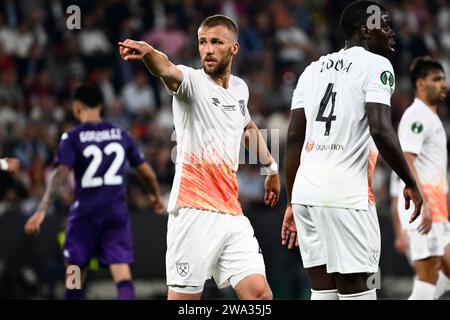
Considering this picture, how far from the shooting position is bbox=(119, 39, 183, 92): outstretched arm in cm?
597

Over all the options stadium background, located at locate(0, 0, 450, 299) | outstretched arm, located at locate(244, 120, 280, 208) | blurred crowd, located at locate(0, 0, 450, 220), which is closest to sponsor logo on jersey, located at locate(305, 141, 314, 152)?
outstretched arm, located at locate(244, 120, 280, 208)

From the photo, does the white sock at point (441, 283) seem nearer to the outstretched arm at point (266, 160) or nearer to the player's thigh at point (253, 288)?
the outstretched arm at point (266, 160)

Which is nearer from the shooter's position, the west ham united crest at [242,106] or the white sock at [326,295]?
the white sock at [326,295]

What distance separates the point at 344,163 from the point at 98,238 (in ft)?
13.6

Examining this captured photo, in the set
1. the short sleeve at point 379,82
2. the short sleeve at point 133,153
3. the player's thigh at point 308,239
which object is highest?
the short sleeve at point 379,82

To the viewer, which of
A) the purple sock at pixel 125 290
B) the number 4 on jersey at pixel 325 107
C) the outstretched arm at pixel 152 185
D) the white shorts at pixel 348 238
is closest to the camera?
the white shorts at pixel 348 238

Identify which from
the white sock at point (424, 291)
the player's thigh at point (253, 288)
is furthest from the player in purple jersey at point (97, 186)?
the player's thigh at point (253, 288)

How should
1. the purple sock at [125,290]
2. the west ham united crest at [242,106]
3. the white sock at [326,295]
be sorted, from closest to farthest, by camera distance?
the white sock at [326,295] → the west ham united crest at [242,106] → the purple sock at [125,290]

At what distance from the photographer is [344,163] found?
646 centimetres

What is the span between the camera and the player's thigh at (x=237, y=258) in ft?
22.0

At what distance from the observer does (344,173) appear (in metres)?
6.46

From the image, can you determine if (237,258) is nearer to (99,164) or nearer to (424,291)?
(424,291)

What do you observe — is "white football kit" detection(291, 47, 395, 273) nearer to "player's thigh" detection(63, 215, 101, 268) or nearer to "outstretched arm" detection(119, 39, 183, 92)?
"outstretched arm" detection(119, 39, 183, 92)

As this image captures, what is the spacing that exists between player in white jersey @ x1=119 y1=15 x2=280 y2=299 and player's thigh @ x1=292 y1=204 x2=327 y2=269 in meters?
0.33
